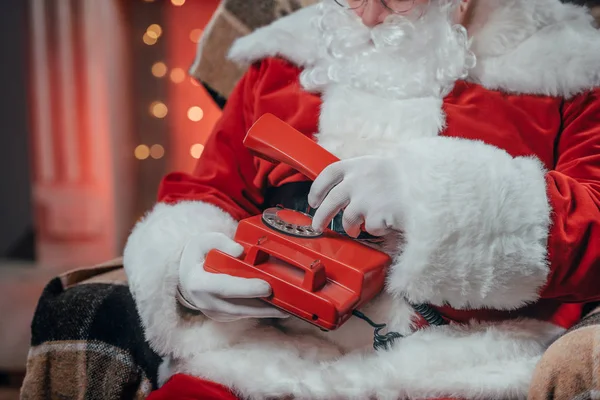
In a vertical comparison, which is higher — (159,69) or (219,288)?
(159,69)

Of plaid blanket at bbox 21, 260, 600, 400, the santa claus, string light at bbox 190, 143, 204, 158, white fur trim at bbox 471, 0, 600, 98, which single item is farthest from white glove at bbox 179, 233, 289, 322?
string light at bbox 190, 143, 204, 158

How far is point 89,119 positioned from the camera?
1653 mm

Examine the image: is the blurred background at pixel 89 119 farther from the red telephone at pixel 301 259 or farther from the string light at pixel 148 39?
the red telephone at pixel 301 259

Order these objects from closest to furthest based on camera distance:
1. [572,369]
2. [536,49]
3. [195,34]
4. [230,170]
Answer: [572,369] < [536,49] < [230,170] < [195,34]

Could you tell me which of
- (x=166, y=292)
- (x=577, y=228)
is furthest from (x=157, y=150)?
(x=577, y=228)

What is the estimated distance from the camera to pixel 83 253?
169cm

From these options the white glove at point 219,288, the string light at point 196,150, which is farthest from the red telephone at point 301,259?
the string light at point 196,150

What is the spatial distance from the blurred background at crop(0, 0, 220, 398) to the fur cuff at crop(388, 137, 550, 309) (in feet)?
3.18

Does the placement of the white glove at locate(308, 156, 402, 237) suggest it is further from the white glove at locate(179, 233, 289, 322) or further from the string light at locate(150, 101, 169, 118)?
the string light at locate(150, 101, 169, 118)

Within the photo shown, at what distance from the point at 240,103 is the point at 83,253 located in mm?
975

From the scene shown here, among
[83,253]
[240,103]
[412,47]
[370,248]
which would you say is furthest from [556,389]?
[83,253]

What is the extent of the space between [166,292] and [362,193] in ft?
0.99

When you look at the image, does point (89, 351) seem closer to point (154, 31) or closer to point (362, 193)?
point (362, 193)

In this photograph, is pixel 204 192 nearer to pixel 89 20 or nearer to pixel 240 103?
pixel 240 103
